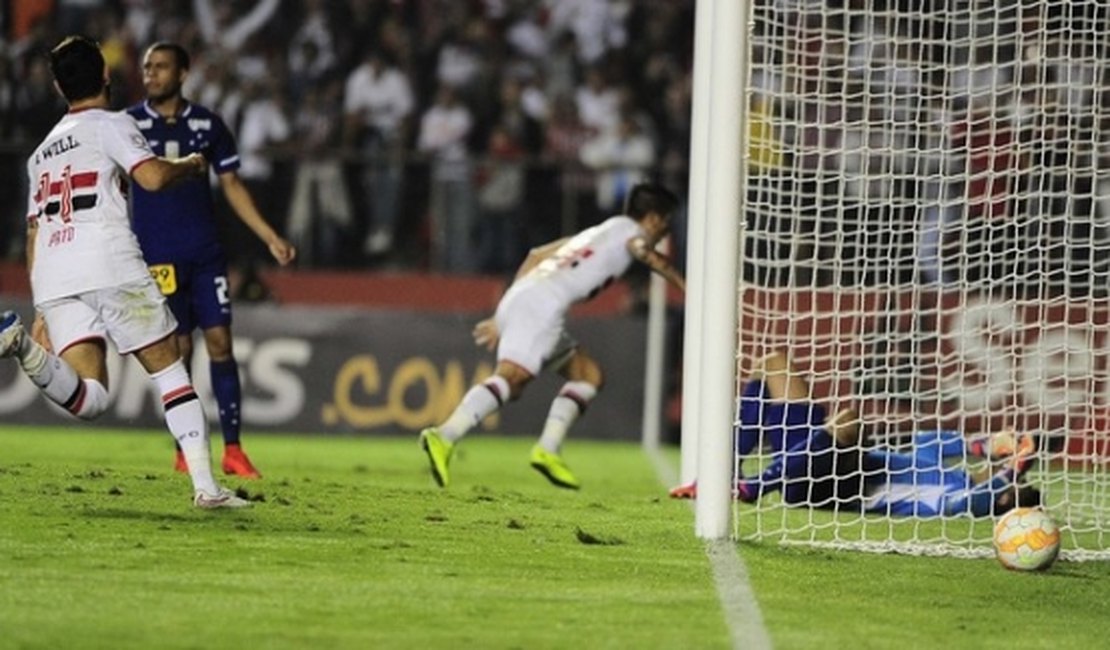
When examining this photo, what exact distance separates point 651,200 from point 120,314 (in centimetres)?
437

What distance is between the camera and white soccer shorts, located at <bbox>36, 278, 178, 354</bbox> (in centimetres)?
975

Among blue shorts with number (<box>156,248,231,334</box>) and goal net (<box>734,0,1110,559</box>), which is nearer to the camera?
goal net (<box>734,0,1110,559</box>)

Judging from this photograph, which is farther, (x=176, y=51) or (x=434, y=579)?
(x=176, y=51)

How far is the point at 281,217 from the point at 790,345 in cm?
933

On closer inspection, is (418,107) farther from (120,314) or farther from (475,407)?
(120,314)

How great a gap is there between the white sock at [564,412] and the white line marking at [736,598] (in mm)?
3932

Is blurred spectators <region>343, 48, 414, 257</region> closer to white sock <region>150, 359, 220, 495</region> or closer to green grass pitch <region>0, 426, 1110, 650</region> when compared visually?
green grass pitch <region>0, 426, 1110, 650</region>

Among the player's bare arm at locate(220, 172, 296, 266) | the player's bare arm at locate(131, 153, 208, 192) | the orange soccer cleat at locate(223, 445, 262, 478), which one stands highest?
the player's bare arm at locate(131, 153, 208, 192)

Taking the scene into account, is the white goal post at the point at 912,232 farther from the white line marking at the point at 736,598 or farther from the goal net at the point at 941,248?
the white line marking at the point at 736,598

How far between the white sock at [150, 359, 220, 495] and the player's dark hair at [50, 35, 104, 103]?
3.82 ft

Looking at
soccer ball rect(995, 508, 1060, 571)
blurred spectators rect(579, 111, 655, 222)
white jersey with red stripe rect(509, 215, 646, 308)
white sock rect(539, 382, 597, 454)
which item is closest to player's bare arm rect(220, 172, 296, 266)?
white jersey with red stripe rect(509, 215, 646, 308)

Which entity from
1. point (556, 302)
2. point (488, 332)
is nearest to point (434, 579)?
point (488, 332)

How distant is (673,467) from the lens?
16.1 m

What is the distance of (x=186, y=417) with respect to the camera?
385 inches
